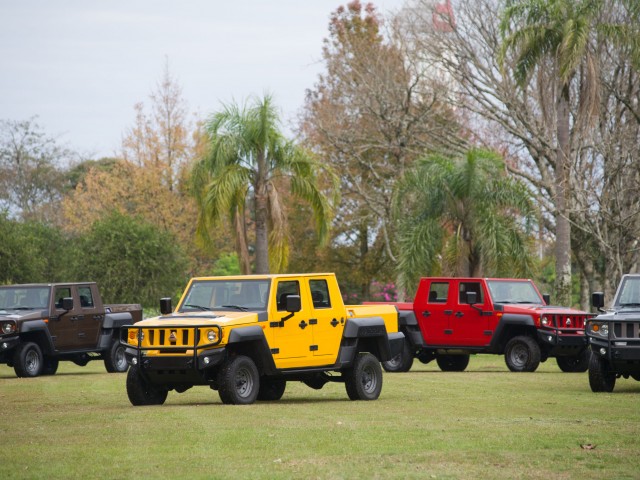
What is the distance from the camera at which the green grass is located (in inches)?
405

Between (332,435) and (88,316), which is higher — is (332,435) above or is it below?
below

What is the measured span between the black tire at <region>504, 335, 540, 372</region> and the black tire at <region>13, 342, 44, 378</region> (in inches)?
372

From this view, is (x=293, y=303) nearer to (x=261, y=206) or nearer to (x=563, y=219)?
(x=261, y=206)

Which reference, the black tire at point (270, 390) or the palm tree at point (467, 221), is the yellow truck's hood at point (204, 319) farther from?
the palm tree at point (467, 221)

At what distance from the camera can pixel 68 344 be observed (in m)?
26.1

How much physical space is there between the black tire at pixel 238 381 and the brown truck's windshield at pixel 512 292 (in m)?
9.94

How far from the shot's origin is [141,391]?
16.8 m

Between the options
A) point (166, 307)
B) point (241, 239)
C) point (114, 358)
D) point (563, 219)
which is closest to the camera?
point (166, 307)

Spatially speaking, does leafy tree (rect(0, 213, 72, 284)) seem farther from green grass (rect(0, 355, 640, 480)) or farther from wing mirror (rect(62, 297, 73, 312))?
green grass (rect(0, 355, 640, 480))

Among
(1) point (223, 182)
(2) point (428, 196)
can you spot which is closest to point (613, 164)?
(2) point (428, 196)

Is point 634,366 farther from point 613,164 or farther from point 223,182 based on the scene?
point 613,164

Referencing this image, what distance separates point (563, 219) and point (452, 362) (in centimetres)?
926

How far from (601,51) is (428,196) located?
8685 mm

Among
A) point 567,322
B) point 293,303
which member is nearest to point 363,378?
point 293,303
